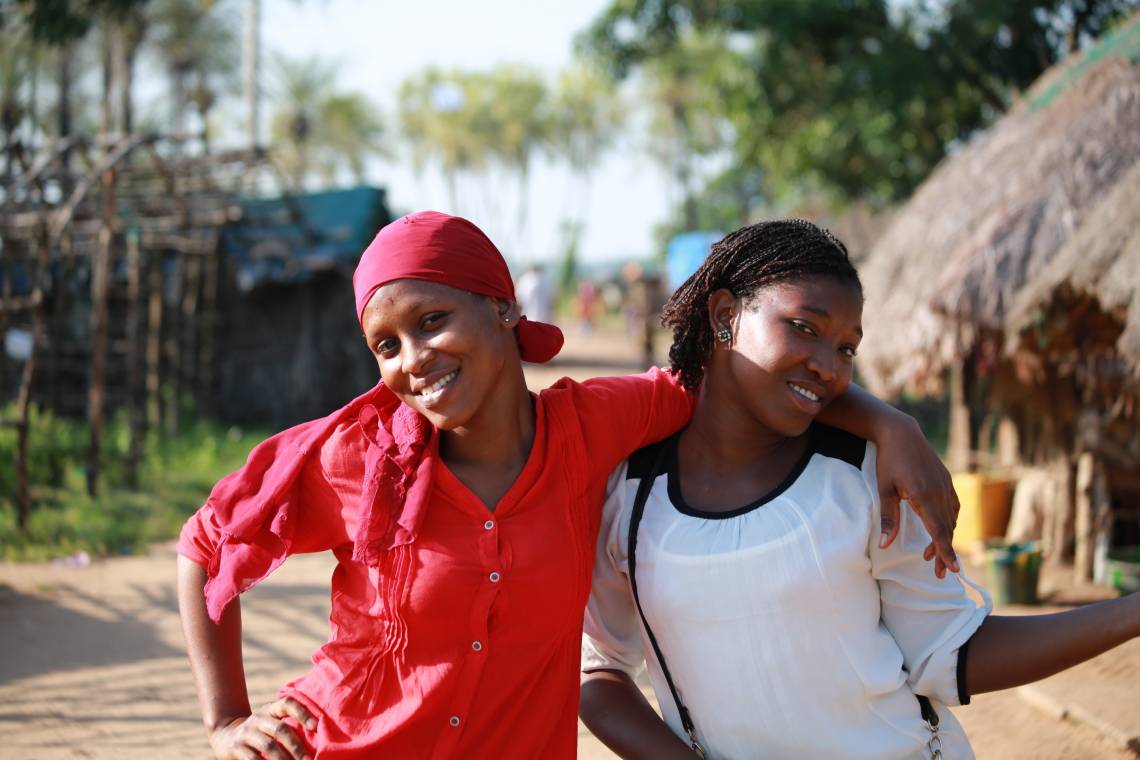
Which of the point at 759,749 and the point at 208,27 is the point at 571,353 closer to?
the point at 208,27

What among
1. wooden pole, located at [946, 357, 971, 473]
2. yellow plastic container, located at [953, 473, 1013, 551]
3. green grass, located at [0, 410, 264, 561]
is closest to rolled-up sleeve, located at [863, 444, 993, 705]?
yellow plastic container, located at [953, 473, 1013, 551]

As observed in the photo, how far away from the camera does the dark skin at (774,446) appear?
1.88 metres

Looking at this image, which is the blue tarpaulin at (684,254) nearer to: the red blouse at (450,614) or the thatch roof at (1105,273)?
the thatch roof at (1105,273)

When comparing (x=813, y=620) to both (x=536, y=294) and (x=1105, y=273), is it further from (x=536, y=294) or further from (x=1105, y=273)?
(x=536, y=294)

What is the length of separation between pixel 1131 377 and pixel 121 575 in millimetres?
6251

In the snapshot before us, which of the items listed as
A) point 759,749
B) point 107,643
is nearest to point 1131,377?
point 759,749

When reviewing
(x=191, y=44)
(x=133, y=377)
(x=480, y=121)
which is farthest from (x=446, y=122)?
(x=133, y=377)

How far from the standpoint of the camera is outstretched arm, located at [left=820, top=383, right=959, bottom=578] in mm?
1878

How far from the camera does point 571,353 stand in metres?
25.2

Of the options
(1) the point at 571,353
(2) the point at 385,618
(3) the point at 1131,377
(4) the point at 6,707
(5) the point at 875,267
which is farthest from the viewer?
(1) the point at 571,353

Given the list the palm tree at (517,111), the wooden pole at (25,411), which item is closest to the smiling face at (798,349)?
the wooden pole at (25,411)

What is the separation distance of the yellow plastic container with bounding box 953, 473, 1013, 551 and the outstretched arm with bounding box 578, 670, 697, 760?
21.3 feet

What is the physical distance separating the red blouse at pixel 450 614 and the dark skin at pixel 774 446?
0.16 m

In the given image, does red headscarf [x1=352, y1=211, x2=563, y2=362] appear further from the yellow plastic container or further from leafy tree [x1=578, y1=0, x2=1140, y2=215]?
leafy tree [x1=578, y1=0, x2=1140, y2=215]
